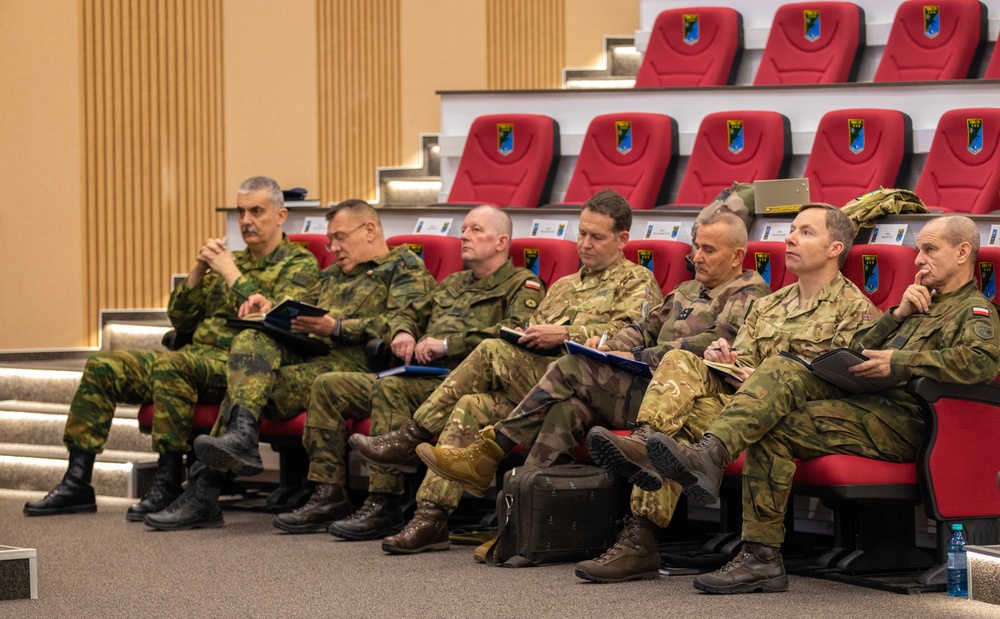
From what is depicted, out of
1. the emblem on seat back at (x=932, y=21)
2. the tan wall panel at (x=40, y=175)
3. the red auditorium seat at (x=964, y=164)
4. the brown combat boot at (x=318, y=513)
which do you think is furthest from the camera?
the tan wall panel at (x=40, y=175)

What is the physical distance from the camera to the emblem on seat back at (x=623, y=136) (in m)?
6.19

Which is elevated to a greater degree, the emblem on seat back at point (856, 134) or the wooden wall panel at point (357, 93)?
the wooden wall panel at point (357, 93)

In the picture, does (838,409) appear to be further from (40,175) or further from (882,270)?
(40,175)

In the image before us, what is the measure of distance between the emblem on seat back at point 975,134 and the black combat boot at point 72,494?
339cm

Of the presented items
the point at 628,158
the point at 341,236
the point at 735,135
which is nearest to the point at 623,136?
the point at 628,158

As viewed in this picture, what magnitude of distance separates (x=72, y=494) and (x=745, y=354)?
2.42 metres

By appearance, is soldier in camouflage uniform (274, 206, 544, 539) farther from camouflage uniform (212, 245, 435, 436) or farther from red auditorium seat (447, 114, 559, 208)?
red auditorium seat (447, 114, 559, 208)

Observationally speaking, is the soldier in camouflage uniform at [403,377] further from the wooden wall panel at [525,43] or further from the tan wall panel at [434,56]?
the wooden wall panel at [525,43]

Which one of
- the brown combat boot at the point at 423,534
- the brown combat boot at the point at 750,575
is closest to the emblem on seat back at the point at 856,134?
the brown combat boot at the point at 423,534

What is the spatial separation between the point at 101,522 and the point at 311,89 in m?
3.77

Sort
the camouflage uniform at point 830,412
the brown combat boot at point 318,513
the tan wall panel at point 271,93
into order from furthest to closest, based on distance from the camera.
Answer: the tan wall panel at point 271,93 < the brown combat boot at point 318,513 < the camouflage uniform at point 830,412

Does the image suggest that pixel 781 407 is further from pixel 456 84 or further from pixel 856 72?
pixel 456 84

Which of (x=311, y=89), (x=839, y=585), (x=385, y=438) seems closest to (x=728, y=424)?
(x=839, y=585)

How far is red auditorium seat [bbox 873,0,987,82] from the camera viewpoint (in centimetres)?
640
